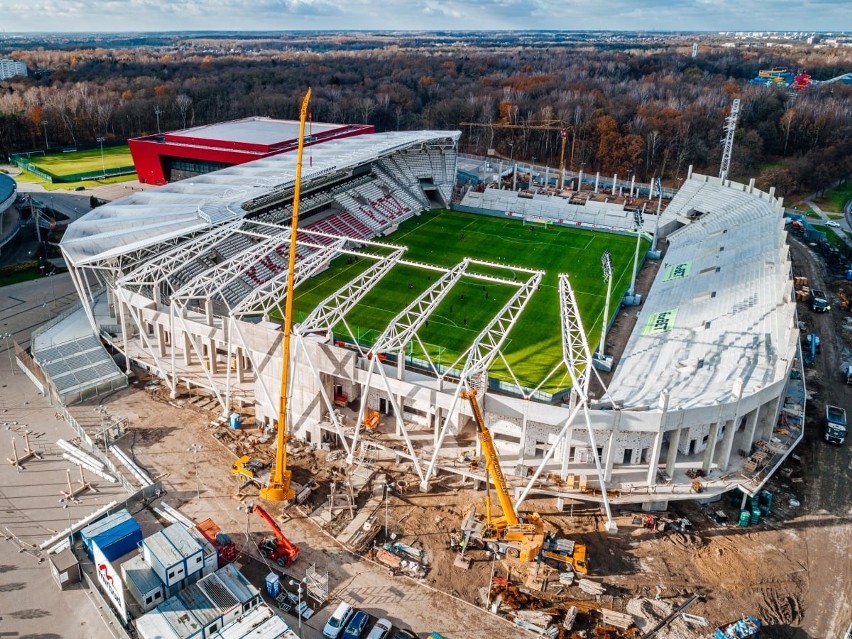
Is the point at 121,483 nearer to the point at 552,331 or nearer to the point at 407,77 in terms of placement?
the point at 552,331

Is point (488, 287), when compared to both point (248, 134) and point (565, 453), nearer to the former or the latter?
point (565, 453)

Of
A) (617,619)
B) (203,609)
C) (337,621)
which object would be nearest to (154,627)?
(203,609)

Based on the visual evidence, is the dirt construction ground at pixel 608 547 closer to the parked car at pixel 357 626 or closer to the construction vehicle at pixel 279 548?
the construction vehicle at pixel 279 548

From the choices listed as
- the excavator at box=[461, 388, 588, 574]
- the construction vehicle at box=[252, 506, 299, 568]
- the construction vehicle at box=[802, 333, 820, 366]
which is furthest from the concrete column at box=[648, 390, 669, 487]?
the construction vehicle at box=[802, 333, 820, 366]

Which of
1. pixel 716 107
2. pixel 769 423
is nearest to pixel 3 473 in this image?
pixel 769 423

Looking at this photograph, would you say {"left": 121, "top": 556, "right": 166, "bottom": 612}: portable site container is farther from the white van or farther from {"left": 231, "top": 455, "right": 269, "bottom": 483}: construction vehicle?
{"left": 231, "top": 455, "right": 269, "bottom": 483}: construction vehicle

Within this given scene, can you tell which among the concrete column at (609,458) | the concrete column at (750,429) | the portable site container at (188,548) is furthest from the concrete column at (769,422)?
the portable site container at (188,548)

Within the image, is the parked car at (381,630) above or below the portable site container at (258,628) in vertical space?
below
